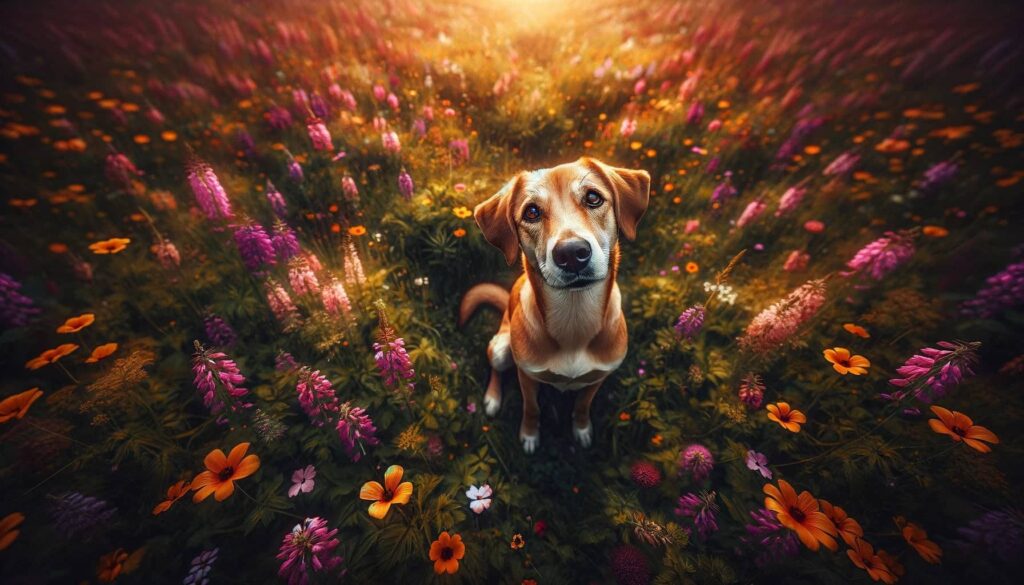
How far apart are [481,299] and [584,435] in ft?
5.16

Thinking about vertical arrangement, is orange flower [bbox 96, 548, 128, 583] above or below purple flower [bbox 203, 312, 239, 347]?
below

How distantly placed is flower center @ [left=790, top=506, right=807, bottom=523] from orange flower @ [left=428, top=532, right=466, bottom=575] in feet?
5.78

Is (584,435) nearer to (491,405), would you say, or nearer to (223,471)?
(491,405)

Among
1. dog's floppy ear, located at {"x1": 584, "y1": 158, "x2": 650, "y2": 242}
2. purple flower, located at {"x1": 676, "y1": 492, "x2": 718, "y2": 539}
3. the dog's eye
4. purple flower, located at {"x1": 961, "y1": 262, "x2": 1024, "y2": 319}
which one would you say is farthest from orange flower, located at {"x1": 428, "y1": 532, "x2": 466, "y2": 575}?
purple flower, located at {"x1": 961, "y1": 262, "x2": 1024, "y2": 319}

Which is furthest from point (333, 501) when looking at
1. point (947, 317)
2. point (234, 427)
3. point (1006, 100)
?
point (1006, 100)

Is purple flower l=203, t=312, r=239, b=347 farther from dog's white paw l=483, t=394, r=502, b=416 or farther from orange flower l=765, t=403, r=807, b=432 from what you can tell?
orange flower l=765, t=403, r=807, b=432

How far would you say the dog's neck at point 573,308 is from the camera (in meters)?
1.97

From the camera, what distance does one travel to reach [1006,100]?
4.26m

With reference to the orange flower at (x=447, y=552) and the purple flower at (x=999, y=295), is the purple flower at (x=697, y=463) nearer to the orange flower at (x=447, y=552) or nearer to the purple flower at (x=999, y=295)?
the orange flower at (x=447, y=552)

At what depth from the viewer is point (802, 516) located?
5.05ft

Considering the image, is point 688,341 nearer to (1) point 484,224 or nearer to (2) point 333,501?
(1) point 484,224

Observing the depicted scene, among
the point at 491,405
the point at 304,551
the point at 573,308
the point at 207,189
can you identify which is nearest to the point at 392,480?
the point at 304,551

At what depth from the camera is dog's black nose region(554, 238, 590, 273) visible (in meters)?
1.61

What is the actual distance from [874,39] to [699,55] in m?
3.30
